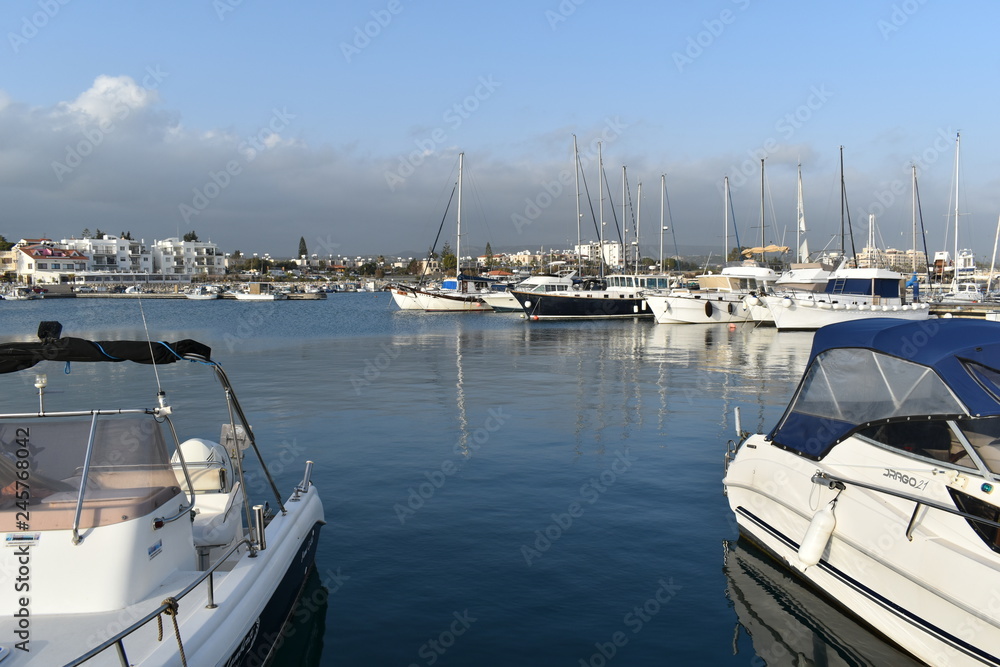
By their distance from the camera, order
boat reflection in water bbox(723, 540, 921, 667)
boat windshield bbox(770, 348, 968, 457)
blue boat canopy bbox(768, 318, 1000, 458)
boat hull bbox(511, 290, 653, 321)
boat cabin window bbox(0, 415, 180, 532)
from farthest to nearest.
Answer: boat hull bbox(511, 290, 653, 321) < boat windshield bbox(770, 348, 968, 457) < blue boat canopy bbox(768, 318, 1000, 458) < boat reflection in water bbox(723, 540, 921, 667) < boat cabin window bbox(0, 415, 180, 532)

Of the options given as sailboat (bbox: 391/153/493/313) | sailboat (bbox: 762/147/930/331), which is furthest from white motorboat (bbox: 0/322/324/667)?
sailboat (bbox: 391/153/493/313)

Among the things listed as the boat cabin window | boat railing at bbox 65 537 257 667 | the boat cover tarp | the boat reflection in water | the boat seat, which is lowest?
the boat reflection in water

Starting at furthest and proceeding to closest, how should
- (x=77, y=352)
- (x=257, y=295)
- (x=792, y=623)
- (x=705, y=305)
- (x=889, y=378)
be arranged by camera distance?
1. (x=257, y=295)
2. (x=705, y=305)
3. (x=889, y=378)
4. (x=792, y=623)
5. (x=77, y=352)

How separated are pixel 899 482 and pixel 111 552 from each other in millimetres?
6615

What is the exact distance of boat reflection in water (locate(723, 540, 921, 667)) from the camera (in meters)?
6.74

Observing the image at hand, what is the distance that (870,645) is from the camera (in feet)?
22.4

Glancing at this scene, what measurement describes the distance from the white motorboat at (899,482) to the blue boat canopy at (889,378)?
0.04 ft

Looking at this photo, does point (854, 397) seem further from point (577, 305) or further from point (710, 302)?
point (577, 305)

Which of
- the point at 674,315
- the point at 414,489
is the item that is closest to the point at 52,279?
the point at 674,315

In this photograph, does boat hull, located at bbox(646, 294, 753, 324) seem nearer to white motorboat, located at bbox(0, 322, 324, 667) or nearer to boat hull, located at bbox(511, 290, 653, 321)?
boat hull, located at bbox(511, 290, 653, 321)

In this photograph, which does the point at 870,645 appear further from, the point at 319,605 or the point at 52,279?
the point at 52,279

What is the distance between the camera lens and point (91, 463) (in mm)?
5598

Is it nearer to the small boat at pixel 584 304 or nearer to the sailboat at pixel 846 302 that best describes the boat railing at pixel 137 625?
the sailboat at pixel 846 302

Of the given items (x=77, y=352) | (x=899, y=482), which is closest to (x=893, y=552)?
(x=899, y=482)
